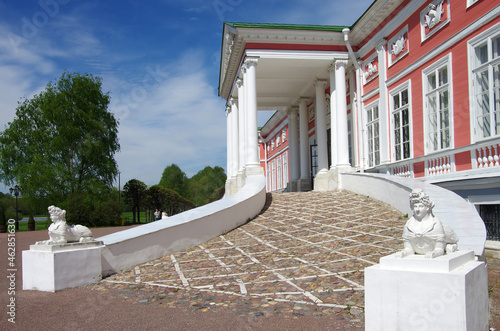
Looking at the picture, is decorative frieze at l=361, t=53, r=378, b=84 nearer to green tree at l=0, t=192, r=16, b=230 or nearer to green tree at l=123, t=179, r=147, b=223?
green tree at l=0, t=192, r=16, b=230

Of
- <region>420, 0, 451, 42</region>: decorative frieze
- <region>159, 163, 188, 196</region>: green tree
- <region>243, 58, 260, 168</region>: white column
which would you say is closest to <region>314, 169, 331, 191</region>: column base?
<region>243, 58, 260, 168</region>: white column

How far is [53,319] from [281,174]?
92.3 feet

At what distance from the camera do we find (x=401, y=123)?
1376 cm

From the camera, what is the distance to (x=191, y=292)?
5.98 m

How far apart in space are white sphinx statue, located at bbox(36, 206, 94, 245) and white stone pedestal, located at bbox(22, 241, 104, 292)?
110mm

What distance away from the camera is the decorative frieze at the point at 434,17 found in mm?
11336

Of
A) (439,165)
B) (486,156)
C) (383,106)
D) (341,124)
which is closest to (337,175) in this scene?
(341,124)

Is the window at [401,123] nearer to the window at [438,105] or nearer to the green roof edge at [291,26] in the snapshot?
the window at [438,105]

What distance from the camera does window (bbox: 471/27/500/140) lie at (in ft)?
30.7

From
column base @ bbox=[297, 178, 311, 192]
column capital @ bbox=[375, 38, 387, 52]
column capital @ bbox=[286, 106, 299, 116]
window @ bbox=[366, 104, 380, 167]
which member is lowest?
column base @ bbox=[297, 178, 311, 192]

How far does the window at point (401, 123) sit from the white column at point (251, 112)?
4.90 m

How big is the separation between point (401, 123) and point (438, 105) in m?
2.06

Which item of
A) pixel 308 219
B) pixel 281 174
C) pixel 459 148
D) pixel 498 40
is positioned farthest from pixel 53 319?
pixel 281 174

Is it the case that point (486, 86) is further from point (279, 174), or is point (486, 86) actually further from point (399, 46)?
point (279, 174)
